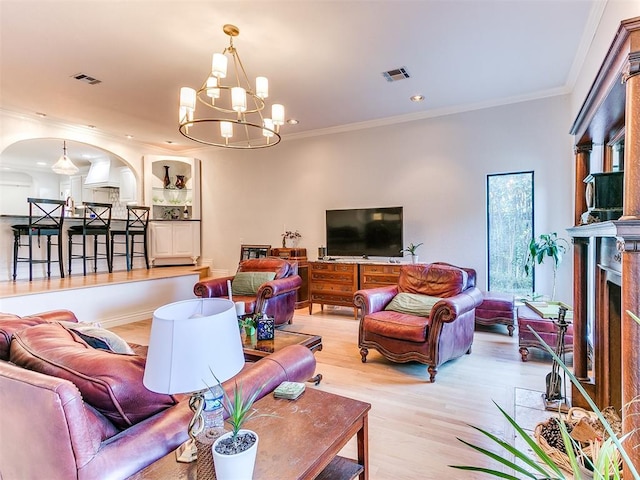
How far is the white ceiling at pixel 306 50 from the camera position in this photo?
287 centimetres

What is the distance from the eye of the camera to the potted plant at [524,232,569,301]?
4.18m

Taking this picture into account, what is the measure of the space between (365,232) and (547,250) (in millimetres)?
2487

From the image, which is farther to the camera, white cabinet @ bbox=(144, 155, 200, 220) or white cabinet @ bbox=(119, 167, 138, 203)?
white cabinet @ bbox=(119, 167, 138, 203)

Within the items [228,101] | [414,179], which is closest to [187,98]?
[228,101]

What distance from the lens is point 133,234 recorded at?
699 cm

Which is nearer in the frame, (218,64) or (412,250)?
(218,64)

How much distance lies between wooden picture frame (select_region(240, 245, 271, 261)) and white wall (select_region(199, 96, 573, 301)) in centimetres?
14

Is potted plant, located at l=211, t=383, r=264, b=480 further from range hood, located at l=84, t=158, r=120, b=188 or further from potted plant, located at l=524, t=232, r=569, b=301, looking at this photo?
range hood, located at l=84, t=158, r=120, b=188

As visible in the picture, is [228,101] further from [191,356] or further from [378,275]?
[191,356]

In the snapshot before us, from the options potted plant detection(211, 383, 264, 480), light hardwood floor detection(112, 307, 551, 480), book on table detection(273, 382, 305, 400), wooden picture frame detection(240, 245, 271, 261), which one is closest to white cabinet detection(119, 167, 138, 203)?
wooden picture frame detection(240, 245, 271, 261)

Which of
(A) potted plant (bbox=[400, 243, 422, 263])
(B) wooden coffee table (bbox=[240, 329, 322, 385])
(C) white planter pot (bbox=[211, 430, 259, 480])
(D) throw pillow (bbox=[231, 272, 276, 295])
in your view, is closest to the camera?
(C) white planter pot (bbox=[211, 430, 259, 480])

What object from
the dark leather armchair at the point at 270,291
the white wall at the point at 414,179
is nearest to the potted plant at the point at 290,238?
the white wall at the point at 414,179

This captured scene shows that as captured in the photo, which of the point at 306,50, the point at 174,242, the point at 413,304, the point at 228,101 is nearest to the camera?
the point at 306,50

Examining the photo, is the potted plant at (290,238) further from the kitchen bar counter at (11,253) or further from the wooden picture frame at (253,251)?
the kitchen bar counter at (11,253)
